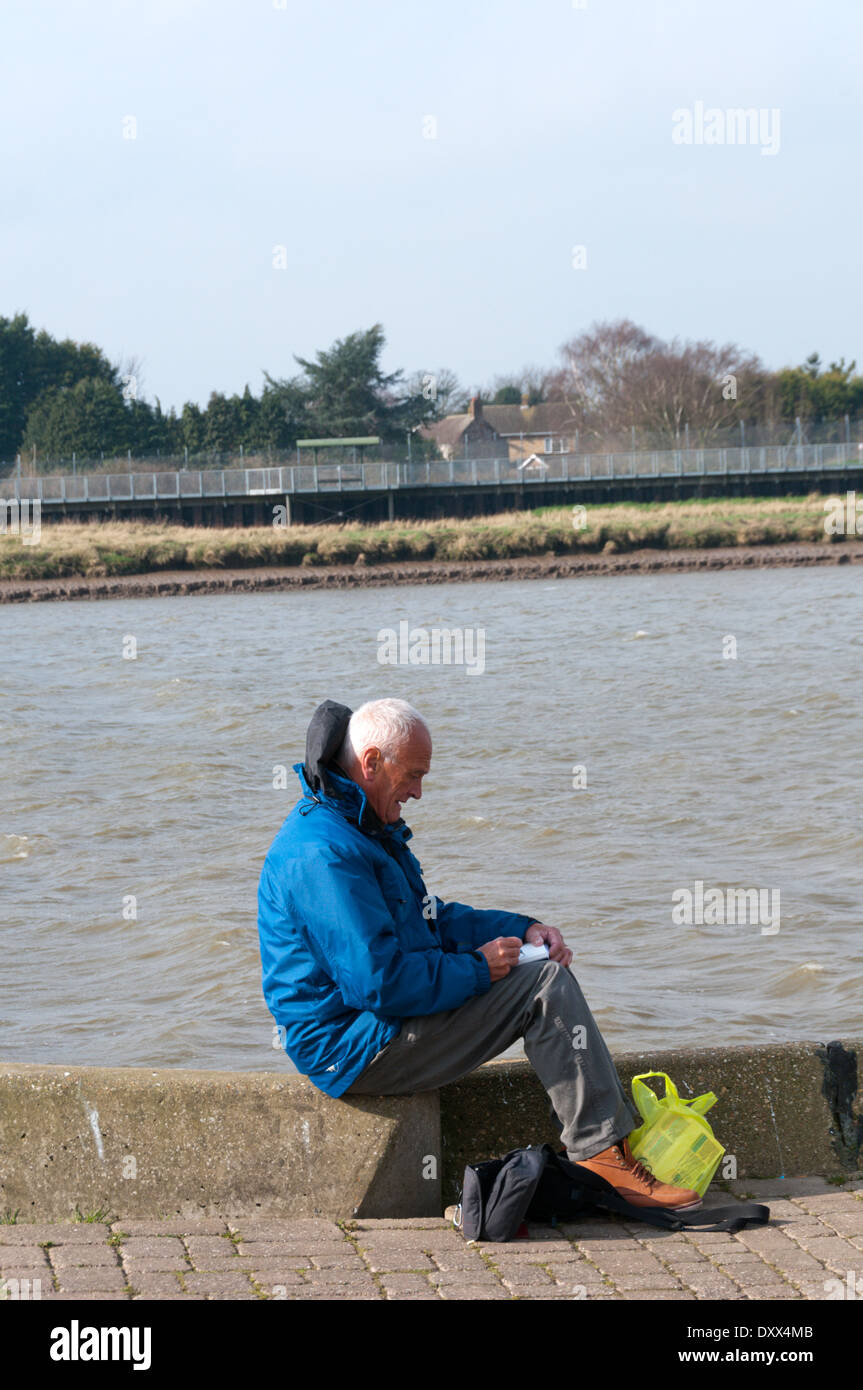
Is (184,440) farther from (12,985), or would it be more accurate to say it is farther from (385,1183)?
(385,1183)

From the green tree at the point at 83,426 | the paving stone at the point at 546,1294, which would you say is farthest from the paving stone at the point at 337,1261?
the green tree at the point at 83,426

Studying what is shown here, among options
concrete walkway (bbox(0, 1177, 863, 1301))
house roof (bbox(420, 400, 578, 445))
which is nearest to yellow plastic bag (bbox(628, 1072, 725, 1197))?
concrete walkway (bbox(0, 1177, 863, 1301))

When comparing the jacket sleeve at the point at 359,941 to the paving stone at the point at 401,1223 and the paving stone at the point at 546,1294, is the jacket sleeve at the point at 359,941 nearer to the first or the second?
the paving stone at the point at 401,1223

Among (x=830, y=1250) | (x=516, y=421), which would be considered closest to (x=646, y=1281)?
(x=830, y=1250)

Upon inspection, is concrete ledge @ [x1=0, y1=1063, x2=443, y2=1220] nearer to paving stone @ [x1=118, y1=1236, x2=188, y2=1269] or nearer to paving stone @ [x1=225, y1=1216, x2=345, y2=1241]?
paving stone @ [x1=225, y1=1216, x2=345, y2=1241]

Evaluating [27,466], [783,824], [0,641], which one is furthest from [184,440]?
[783,824]

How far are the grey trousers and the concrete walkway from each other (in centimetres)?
33

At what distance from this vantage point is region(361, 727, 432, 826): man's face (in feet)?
14.9

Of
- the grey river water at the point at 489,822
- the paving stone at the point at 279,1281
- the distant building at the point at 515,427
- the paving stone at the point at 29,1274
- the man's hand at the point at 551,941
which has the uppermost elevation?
the distant building at the point at 515,427

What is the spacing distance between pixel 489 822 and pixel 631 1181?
954cm

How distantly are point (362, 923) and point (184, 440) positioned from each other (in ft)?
258

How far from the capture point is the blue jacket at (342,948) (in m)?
4.38

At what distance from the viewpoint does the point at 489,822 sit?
46.4ft

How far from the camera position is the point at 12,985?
9.62m
